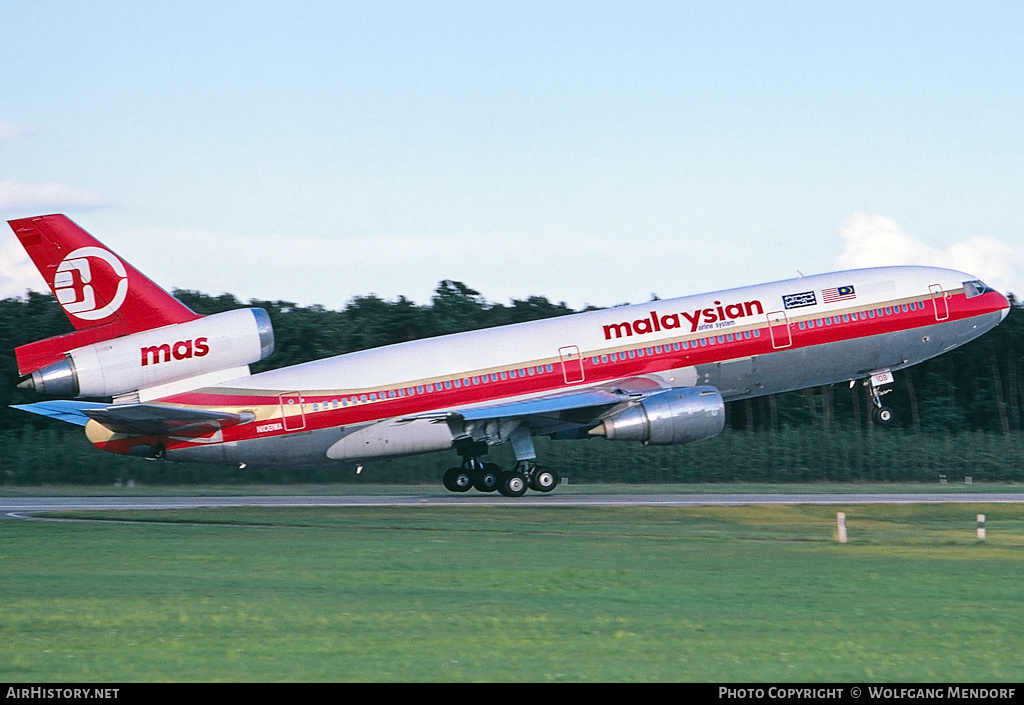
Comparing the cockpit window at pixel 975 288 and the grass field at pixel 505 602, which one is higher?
the cockpit window at pixel 975 288

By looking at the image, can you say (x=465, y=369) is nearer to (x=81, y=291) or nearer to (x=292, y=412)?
(x=292, y=412)

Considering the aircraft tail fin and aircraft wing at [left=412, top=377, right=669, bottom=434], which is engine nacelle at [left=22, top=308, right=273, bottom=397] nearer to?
the aircraft tail fin

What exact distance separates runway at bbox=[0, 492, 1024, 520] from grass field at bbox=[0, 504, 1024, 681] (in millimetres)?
5438

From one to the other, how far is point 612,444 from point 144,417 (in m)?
23.1

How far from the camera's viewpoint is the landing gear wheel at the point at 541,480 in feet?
130

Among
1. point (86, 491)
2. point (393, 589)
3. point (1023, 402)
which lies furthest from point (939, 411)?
point (393, 589)

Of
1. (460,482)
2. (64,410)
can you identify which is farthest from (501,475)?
(64,410)

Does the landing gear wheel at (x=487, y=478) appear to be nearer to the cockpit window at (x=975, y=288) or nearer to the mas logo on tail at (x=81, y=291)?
the mas logo on tail at (x=81, y=291)

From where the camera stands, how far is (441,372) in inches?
1506

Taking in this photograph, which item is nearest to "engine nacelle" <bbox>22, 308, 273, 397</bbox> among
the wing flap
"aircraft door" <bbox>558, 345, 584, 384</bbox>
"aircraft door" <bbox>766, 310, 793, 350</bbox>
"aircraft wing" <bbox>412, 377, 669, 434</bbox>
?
the wing flap

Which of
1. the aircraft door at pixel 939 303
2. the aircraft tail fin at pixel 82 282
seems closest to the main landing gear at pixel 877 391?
the aircraft door at pixel 939 303

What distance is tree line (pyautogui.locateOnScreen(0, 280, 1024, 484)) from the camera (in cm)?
4716

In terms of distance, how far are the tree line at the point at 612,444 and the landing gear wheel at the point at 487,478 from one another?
5368 millimetres

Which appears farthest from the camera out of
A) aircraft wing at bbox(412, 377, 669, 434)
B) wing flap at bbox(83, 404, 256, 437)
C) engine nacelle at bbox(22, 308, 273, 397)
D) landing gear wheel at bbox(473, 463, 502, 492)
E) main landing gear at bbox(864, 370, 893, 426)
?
main landing gear at bbox(864, 370, 893, 426)
